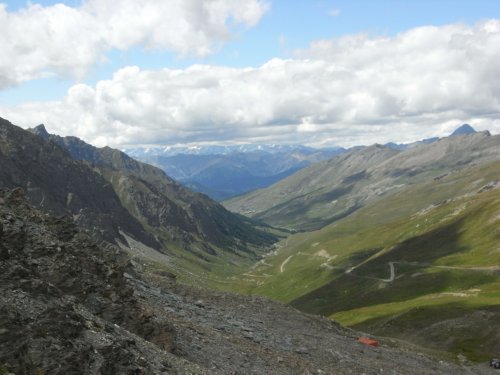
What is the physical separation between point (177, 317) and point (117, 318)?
14421mm

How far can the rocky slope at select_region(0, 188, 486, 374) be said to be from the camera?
24906mm

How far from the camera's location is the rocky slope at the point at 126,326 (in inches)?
981

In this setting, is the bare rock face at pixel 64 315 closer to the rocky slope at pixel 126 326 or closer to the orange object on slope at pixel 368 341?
the rocky slope at pixel 126 326

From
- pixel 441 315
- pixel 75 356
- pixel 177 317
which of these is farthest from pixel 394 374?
pixel 441 315

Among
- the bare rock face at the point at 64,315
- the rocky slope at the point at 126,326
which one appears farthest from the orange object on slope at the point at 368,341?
the bare rock face at the point at 64,315

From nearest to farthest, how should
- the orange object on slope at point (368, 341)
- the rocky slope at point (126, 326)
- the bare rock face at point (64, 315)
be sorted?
the bare rock face at point (64, 315)
the rocky slope at point (126, 326)
the orange object on slope at point (368, 341)

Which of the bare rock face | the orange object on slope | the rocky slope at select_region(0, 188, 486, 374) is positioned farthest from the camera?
the orange object on slope

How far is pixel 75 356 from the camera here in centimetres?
2444

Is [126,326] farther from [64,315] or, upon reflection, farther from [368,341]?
[368,341]

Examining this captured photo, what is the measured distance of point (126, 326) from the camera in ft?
118

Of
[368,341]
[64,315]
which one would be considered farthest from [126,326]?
[368,341]

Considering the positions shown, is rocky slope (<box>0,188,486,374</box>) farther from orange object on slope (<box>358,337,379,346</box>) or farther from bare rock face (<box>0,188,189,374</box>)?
orange object on slope (<box>358,337,379,346</box>)

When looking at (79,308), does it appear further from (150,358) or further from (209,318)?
(209,318)

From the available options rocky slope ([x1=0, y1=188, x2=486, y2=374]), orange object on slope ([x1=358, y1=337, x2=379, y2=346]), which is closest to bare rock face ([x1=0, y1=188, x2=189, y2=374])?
rocky slope ([x1=0, y1=188, x2=486, y2=374])
